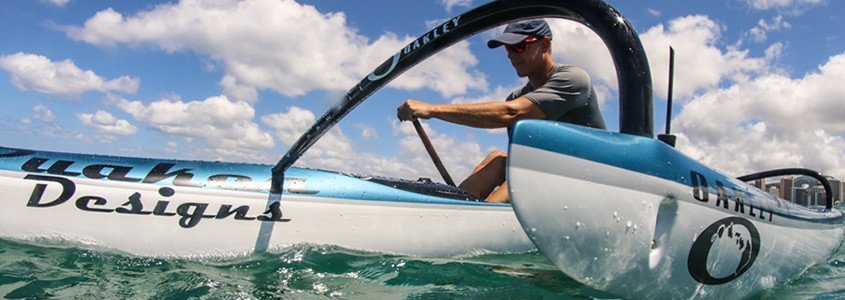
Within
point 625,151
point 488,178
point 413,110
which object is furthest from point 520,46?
point 625,151

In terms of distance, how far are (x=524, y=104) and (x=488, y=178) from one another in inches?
47.6

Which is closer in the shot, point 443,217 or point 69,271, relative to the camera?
point 69,271

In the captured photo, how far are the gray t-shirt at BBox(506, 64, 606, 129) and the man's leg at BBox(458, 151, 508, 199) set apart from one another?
83 centimetres

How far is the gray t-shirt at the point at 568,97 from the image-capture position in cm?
343

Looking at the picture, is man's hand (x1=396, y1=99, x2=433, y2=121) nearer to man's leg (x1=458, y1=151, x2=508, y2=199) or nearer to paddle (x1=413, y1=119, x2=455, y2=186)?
man's leg (x1=458, y1=151, x2=508, y2=199)

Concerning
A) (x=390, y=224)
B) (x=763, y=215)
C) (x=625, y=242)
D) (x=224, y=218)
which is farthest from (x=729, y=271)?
(x=224, y=218)

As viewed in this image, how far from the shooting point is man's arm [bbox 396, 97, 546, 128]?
10.8 feet

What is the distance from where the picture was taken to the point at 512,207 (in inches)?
94.0

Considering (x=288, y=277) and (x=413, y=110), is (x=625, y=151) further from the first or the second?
(x=288, y=277)

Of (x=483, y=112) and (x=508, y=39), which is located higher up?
(x=508, y=39)

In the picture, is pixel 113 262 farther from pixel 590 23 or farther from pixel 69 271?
pixel 590 23

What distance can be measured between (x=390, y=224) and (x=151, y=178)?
1595 mm

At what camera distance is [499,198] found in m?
4.06

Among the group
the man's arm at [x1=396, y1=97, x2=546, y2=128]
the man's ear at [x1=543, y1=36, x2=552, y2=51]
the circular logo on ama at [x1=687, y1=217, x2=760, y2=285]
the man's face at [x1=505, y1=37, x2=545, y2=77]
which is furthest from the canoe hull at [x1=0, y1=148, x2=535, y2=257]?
the circular logo on ama at [x1=687, y1=217, x2=760, y2=285]
